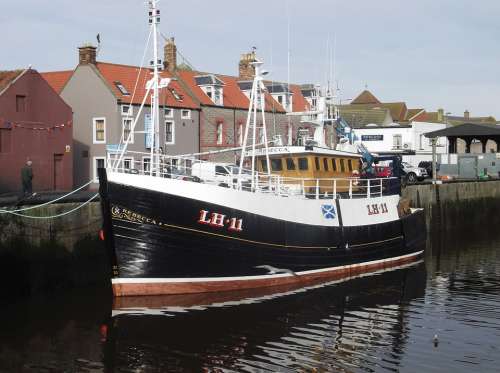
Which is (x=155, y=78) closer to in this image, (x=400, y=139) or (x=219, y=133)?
(x=219, y=133)

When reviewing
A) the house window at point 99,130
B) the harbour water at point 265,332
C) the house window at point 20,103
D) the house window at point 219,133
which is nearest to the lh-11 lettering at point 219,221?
the harbour water at point 265,332

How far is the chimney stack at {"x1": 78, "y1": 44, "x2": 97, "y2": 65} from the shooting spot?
132 ft

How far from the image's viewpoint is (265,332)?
1571 centimetres

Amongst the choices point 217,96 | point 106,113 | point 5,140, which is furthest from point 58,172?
point 217,96

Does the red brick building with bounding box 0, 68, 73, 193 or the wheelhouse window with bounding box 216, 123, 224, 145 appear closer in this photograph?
the red brick building with bounding box 0, 68, 73, 193

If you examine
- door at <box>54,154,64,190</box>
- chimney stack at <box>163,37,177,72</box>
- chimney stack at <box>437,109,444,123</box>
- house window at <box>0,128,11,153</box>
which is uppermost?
chimney stack at <box>163,37,177,72</box>

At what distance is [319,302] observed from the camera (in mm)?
18953

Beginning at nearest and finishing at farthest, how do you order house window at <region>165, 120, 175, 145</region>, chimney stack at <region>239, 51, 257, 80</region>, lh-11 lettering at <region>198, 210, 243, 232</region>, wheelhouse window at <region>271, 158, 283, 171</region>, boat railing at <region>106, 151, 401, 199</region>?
lh-11 lettering at <region>198, 210, 243, 232</region> < boat railing at <region>106, 151, 401, 199</region> < wheelhouse window at <region>271, 158, 283, 171</region> < house window at <region>165, 120, 175, 145</region> < chimney stack at <region>239, 51, 257, 80</region>

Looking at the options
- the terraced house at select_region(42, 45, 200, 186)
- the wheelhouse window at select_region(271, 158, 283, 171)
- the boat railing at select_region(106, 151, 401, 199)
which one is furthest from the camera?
the terraced house at select_region(42, 45, 200, 186)

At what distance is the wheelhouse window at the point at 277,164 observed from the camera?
77.2 feet

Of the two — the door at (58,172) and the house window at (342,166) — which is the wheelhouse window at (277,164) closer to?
the house window at (342,166)

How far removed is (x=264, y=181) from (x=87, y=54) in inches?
931

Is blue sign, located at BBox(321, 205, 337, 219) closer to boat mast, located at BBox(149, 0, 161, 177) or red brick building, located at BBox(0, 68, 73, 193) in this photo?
boat mast, located at BBox(149, 0, 161, 177)

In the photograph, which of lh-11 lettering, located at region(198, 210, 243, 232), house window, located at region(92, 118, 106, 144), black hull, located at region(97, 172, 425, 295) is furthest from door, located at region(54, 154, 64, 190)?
lh-11 lettering, located at region(198, 210, 243, 232)
